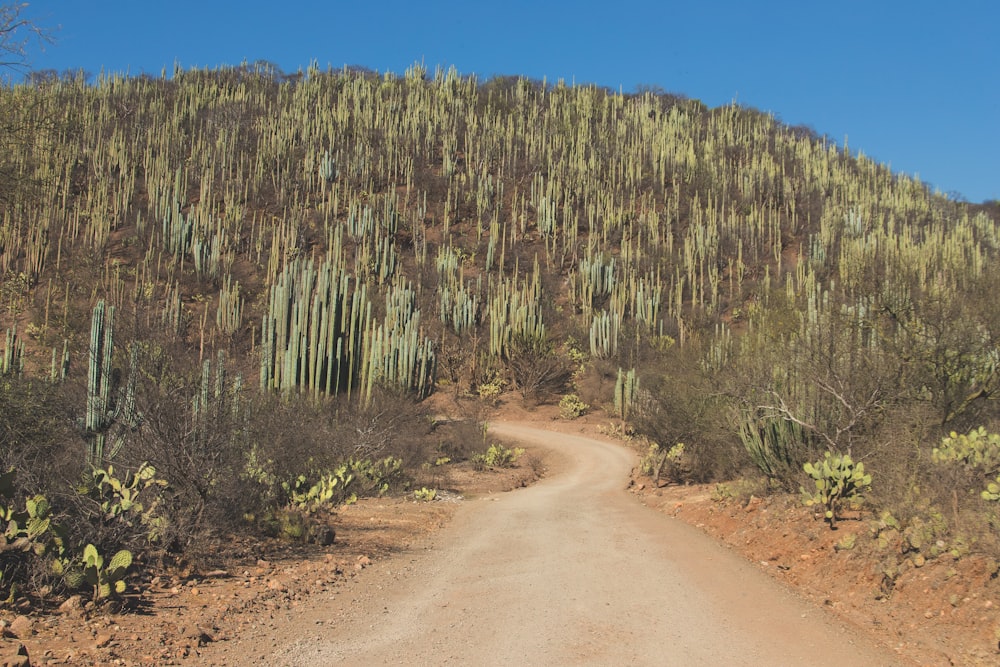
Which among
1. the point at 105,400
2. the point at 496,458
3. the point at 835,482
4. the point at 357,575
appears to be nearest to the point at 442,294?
the point at 496,458

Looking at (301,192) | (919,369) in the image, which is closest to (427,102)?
(301,192)

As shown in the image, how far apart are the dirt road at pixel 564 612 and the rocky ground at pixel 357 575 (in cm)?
24

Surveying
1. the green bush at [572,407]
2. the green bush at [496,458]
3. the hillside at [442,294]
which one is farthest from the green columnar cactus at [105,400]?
the green bush at [572,407]

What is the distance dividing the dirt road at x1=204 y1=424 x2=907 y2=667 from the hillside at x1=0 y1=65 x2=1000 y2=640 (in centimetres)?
148

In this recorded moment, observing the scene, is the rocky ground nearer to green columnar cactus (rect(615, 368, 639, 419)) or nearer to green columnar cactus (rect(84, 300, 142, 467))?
green columnar cactus (rect(84, 300, 142, 467))

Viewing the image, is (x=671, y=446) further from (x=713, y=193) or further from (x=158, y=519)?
(x=713, y=193)

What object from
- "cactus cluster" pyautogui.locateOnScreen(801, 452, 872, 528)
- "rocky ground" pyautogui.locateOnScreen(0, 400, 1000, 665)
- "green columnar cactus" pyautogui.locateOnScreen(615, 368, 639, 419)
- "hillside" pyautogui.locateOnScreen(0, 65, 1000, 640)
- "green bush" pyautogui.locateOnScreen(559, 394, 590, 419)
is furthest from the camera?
"green bush" pyautogui.locateOnScreen(559, 394, 590, 419)

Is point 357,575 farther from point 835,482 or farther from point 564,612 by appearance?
point 835,482

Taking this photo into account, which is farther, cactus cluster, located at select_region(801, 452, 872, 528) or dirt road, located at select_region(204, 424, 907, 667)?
cactus cluster, located at select_region(801, 452, 872, 528)

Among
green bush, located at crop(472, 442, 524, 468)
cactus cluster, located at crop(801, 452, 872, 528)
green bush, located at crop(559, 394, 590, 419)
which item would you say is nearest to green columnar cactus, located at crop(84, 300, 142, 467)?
cactus cluster, located at crop(801, 452, 872, 528)

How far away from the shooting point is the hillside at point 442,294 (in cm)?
721

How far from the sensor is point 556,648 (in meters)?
4.49

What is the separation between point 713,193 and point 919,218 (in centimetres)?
1170

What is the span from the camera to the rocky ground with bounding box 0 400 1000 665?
4270 millimetres
